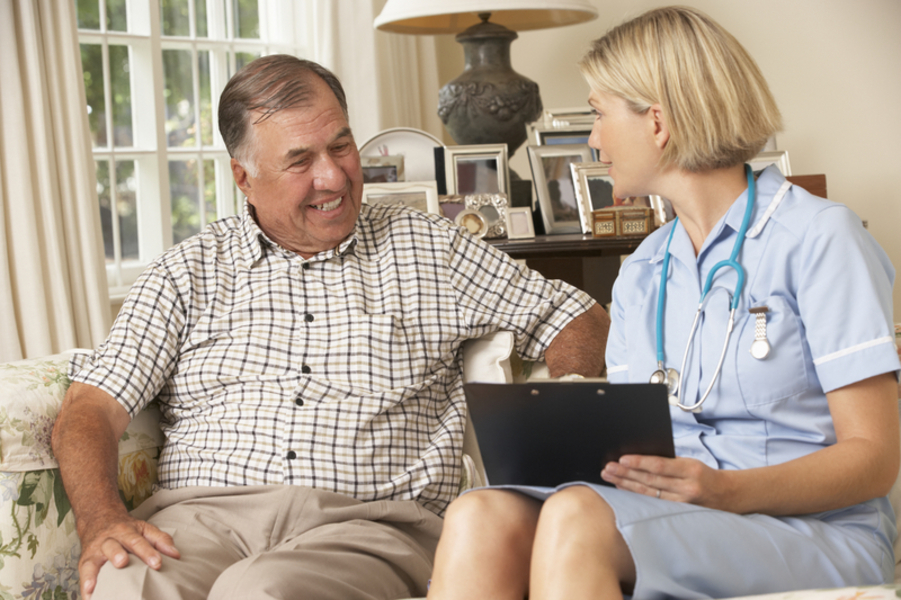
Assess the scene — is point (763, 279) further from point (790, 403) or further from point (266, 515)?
point (266, 515)

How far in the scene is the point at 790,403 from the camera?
3.57 ft

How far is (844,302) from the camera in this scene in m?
1.04

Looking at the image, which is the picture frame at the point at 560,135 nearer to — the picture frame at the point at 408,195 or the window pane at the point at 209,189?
the picture frame at the point at 408,195

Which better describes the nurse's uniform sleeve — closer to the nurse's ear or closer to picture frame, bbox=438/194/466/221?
the nurse's ear

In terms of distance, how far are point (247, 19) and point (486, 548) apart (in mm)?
2856

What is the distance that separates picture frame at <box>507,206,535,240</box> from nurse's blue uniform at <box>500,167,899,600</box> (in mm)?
998

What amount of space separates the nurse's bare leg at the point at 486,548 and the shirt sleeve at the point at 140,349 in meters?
0.72

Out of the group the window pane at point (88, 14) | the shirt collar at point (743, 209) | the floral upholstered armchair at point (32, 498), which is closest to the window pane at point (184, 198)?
the window pane at point (88, 14)

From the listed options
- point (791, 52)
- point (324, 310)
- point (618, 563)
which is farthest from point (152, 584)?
point (791, 52)

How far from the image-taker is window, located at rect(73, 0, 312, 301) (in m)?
2.95

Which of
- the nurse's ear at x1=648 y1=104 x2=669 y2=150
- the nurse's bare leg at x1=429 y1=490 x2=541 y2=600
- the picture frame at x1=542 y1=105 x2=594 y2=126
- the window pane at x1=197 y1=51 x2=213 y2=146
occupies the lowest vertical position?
the nurse's bare leg at x1=429 y1=490 x2=541 y2=600

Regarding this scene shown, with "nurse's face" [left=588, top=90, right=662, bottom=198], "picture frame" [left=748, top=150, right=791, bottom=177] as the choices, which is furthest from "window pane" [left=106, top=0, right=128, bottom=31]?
"nurse's face" [left=588, top=90, right=662, bottom=198]

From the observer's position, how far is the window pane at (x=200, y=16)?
3197mm

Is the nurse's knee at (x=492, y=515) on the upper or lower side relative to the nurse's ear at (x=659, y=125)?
lower
